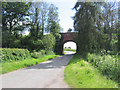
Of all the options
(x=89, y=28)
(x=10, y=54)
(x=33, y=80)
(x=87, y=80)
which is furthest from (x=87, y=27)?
(x=33, y=80)

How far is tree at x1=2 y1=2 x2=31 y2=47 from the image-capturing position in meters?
29.6

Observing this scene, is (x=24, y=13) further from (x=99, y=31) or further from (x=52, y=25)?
(x=99, y=31)

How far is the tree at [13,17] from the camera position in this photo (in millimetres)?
29578

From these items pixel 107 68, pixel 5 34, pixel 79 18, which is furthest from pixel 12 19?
pixel 107 68

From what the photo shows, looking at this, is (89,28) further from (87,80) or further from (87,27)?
(87,80)

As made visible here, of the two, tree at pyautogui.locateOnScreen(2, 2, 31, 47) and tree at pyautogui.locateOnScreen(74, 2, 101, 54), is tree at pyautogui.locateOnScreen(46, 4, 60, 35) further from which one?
tree at pyautogui.locateOnScreen(74, 2, 101, 54)

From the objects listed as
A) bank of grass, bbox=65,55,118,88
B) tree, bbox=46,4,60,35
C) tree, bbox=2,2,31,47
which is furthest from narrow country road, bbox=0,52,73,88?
tree, bbox=46,4,60,35

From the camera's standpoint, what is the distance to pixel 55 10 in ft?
129

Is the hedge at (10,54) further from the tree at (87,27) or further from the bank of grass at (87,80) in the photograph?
the tree at (87,27)

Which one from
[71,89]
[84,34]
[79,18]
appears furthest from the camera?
[79,18]

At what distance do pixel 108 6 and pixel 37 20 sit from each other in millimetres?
20926

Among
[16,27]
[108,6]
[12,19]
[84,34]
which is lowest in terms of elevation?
[84,34]

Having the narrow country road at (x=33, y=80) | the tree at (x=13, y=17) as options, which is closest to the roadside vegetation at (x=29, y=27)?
the tree at (x=13, y=17)

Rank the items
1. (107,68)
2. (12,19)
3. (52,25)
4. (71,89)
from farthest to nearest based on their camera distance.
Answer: (52,25) < (12,19) < (107,68) < (71,89)
